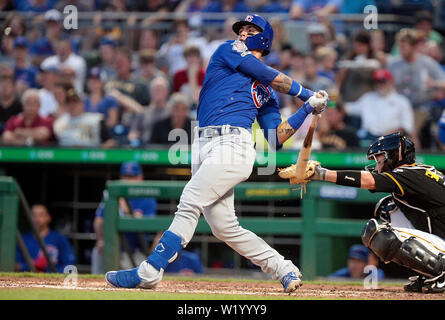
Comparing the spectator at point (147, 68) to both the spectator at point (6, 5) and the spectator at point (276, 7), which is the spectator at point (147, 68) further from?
the spectator at point (6, 5)

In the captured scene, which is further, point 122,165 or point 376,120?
point 376,120

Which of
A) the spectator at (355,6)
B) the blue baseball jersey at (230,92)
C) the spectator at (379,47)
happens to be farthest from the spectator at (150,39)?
the blue baseball jersey at (230,92)

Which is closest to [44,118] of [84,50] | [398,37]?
[84,50]

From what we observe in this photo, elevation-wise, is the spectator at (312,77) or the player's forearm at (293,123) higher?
the spectator at (312,77)

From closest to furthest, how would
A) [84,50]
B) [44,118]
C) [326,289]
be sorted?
[326,289]
[44,118]
[84,50]

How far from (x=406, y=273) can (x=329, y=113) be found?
84.6 inches

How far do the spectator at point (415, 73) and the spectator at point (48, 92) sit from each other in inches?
181

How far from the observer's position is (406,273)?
8625mm

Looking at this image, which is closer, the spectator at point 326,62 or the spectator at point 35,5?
the spectator at point 326,62

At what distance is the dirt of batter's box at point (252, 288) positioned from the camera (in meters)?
5.38

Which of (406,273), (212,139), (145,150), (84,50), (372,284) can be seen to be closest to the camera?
(212,139)

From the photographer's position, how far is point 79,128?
32.9 ft

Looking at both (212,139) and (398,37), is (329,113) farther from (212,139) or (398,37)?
(212,139)

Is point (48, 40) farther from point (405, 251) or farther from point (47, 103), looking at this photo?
point (405, 251)
